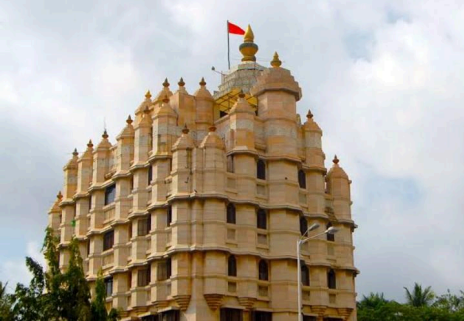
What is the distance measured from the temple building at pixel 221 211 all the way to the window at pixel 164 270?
0.20 feet

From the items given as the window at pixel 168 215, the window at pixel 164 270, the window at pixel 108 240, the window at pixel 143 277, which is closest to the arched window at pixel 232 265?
the window at pixel 164 270

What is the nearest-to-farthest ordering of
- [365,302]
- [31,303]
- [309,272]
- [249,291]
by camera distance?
[31,303]
[249,291]
[309,272]
[365,302]

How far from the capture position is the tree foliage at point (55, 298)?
3528 centimetres

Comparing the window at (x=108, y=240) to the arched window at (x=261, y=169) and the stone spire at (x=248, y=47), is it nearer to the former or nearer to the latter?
the arched window at (x=261, y=169)

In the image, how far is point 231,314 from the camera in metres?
44.2

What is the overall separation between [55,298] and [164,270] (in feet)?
35.6

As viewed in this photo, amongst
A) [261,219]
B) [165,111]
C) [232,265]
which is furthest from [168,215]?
[165,111]

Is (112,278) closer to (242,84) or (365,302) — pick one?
(242,84)

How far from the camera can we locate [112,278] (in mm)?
50156

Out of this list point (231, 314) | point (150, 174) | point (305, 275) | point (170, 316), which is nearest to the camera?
point (231, 314)

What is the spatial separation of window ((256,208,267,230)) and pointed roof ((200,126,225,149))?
4.39m

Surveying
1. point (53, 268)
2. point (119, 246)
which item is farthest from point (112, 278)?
point (53, 268)

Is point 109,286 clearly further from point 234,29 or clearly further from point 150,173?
point 234,29

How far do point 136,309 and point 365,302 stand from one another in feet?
85.9
